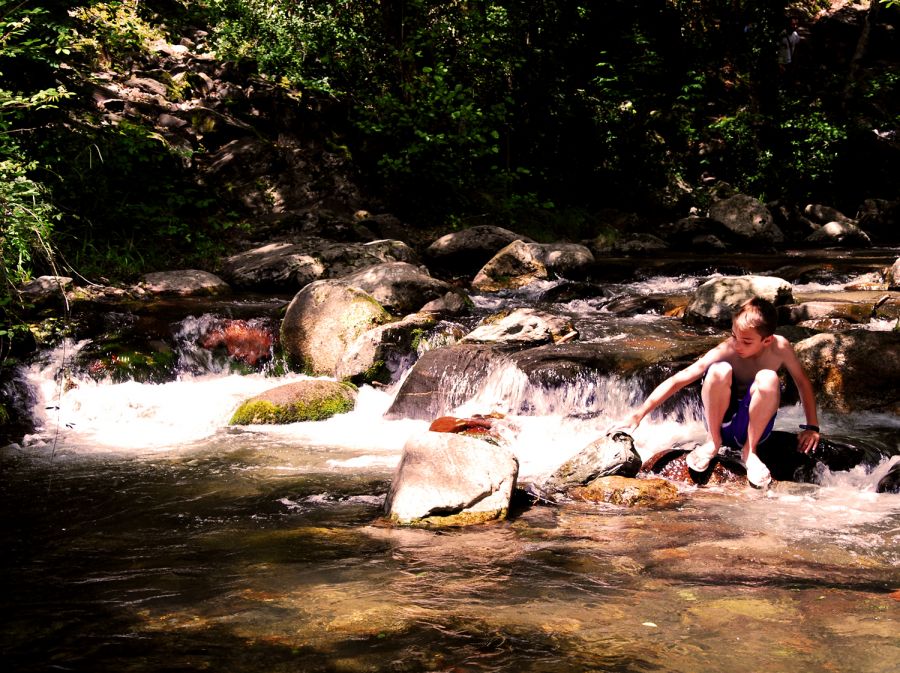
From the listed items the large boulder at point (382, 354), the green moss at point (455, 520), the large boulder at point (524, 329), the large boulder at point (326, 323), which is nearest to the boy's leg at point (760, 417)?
the green moss at point (455, 520)

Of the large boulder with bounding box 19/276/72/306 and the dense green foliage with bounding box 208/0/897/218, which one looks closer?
the large boulder with bounding box 19/276/72/306

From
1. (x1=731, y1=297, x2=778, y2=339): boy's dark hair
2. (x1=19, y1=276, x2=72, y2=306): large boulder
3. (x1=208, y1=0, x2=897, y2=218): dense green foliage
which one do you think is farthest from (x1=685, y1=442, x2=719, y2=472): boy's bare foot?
(x1=208, y1=0, x2=897, y2=218): dense green foliage

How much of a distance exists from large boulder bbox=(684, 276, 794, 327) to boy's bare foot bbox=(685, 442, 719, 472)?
156 inches

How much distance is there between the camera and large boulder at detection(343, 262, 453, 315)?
10297mm

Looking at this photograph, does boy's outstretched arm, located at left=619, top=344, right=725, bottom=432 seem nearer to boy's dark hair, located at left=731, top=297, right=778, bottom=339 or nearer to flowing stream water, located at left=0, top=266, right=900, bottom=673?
boy's dark hair, located at left=731, top=297, right=778, bottom=339

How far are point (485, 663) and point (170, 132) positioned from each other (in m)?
14.7

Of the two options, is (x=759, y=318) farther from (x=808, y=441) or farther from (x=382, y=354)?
(x=382, y=354)

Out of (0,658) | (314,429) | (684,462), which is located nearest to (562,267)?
(314,429)

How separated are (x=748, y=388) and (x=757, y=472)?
56 cm

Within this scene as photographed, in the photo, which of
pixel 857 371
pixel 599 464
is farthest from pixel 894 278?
pixel 599 464

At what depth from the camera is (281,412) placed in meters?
7.75

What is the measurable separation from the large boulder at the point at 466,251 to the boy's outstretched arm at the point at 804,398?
8.72 metres

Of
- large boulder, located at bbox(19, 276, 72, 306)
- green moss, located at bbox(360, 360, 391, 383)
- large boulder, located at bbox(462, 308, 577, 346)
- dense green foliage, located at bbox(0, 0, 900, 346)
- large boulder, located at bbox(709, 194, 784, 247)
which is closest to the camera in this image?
large boulder, located at bbox(462, 308, 577, 346)

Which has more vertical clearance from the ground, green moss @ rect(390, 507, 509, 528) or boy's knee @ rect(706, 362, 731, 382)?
boy's knee @ rect(706, 362, 731, 382)
